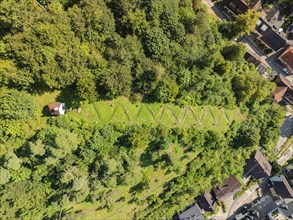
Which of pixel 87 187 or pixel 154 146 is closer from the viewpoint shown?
pixel 87 187

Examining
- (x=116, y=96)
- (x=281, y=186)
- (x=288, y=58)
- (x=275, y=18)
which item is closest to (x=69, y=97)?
(x=116, y=96)

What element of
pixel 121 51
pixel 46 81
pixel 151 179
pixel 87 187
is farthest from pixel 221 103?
pixel 46 81

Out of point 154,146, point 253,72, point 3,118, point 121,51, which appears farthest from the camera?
point 253,72

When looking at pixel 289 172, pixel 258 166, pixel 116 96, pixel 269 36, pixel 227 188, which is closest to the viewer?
pixel 116 96

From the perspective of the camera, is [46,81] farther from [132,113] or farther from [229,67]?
[229,67]

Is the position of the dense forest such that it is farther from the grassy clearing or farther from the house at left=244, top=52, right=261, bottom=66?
the house at left=244, top=52, right=261, bottom=66

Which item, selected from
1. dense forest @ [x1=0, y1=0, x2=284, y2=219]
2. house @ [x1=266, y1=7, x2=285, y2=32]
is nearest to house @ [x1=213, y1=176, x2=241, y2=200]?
dense forest @ [x1=0, y1=0, x2=284, y2=219]

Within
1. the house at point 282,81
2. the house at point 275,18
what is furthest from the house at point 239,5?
the house at point 282,81

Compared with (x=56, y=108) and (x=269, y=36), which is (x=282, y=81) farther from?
(x=56, y=108)
